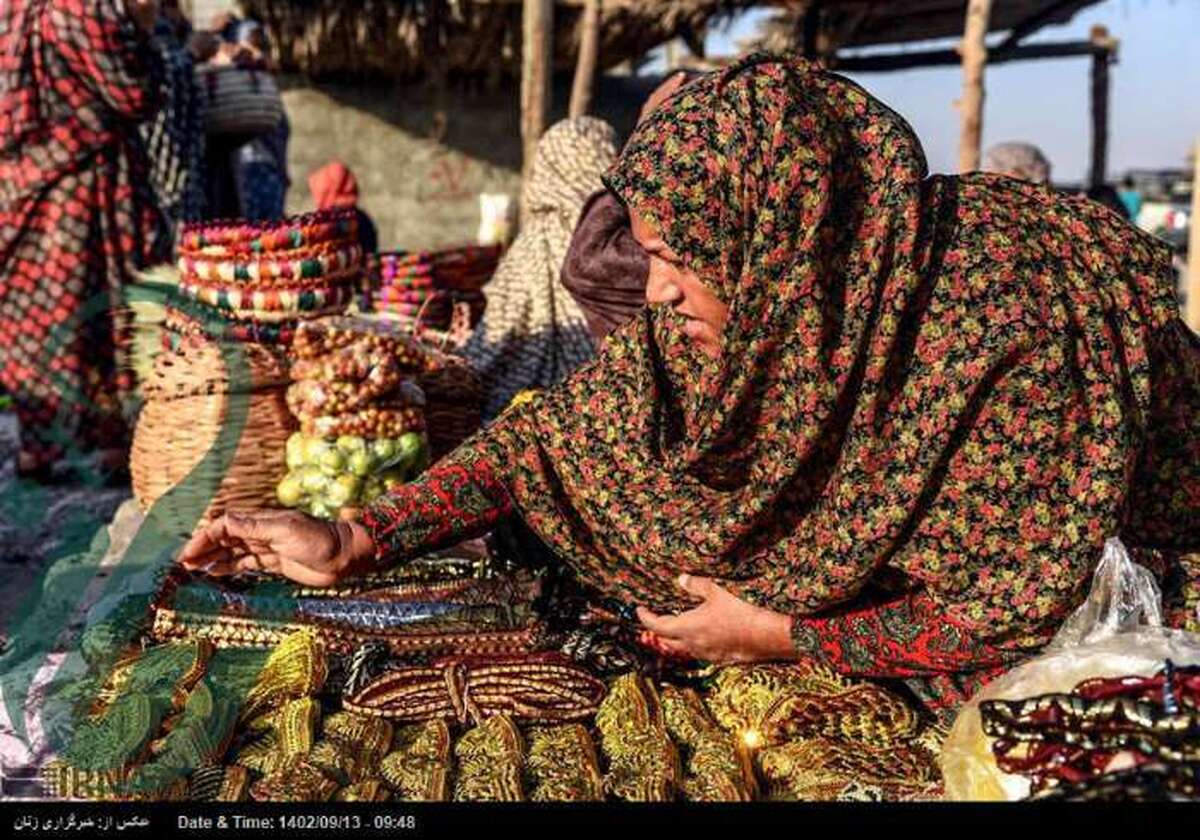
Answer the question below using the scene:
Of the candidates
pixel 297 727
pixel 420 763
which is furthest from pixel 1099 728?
pixel 297 727

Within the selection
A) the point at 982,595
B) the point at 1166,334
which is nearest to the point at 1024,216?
the point at 1166,334

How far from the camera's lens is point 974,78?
672 centimetres

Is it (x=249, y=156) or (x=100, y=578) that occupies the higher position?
(x=249, y=156)

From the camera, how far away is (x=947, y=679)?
2275mm

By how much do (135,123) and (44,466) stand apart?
1420mm

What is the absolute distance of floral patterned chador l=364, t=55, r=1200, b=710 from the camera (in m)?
2.10

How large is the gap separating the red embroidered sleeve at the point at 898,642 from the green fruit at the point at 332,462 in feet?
4.70

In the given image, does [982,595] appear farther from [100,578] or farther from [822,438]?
[100,578]

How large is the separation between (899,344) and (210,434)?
2044 mm

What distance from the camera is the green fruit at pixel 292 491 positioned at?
3387mm

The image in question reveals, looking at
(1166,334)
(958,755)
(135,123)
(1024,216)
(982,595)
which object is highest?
(135,123)

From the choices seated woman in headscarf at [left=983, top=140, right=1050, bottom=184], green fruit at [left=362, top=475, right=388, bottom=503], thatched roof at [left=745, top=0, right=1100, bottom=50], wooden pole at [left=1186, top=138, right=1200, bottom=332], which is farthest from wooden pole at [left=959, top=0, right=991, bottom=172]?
green fruit at [left=362, top=475, right=388, bottom=503]

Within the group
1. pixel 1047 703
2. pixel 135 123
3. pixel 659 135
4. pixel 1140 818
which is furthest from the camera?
pixel 135 123

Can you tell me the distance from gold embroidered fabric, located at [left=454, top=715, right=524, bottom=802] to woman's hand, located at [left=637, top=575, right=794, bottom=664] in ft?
1.20
